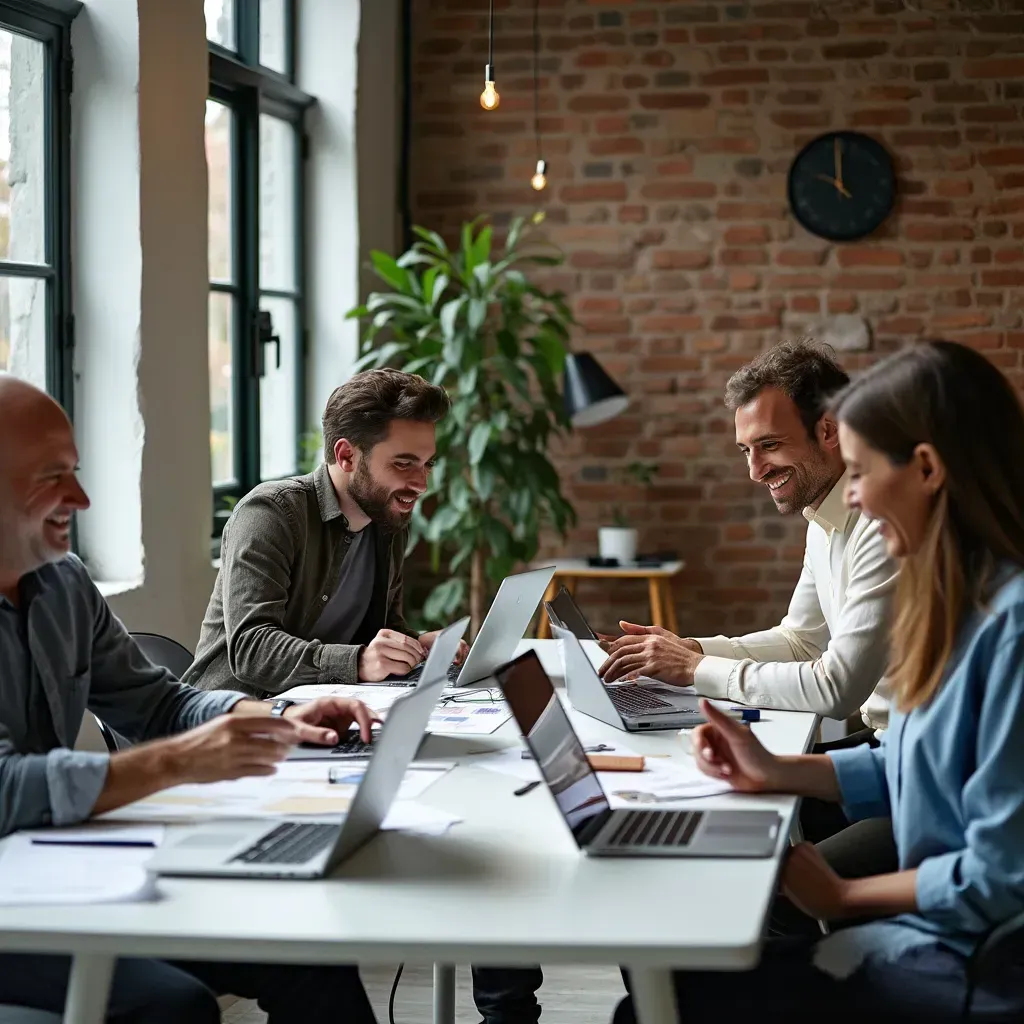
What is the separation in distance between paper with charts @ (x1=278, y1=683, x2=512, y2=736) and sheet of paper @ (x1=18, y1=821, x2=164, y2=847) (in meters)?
0.67

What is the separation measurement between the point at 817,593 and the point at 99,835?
181 cm

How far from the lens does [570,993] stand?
333cm

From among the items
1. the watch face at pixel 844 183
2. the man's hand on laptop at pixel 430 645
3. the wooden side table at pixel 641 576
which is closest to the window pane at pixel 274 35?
the watch face at pixel 844 183

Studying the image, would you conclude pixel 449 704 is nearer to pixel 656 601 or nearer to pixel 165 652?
pixel 165 652

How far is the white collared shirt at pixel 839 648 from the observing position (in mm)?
2639

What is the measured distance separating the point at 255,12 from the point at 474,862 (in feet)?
13.6

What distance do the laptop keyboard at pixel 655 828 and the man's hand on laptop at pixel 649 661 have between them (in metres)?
0.84

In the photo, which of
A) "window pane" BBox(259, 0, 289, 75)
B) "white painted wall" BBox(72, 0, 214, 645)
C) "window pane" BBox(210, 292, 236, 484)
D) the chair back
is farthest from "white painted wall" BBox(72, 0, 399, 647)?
"window pane" BBox(259, 0, 289, 75)

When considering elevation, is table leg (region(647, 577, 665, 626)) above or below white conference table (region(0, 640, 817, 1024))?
below

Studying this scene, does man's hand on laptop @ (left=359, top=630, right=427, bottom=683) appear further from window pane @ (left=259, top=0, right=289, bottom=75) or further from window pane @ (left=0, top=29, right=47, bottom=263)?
window pane @ (left=259, top=0, right=289, bottom=75)

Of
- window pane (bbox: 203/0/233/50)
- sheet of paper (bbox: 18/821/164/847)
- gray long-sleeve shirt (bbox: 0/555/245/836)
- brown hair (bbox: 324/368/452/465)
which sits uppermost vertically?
window pane (bbox: 203/0/233/50)

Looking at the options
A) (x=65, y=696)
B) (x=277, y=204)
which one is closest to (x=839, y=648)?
(x=65, y=696)

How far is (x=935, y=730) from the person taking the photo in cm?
179

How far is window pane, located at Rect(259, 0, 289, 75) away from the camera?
17.6ft
